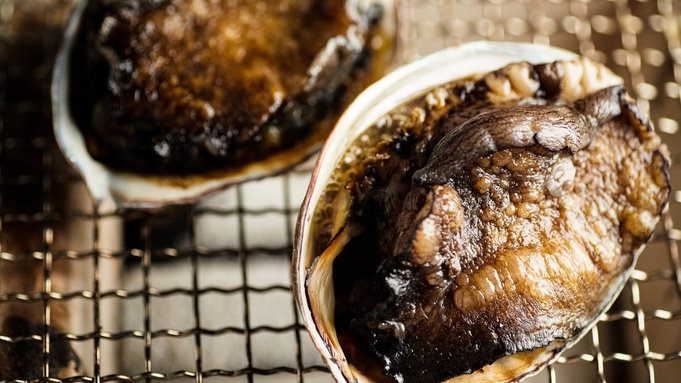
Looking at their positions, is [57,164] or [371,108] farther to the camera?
[57,164]

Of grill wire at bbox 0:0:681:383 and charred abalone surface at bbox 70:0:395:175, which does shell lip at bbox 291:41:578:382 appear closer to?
charred abalone surface at bbox 70:0:395:175

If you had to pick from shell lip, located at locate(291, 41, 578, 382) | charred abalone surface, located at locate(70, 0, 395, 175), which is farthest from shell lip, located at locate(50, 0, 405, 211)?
shell lip, located at locate(291, 41, 578, 382)

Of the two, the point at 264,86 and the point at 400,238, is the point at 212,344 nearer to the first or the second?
the point at 264,86

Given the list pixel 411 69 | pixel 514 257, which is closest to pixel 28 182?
pixel 411 69

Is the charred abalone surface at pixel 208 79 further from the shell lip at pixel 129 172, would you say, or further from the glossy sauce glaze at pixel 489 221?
the glossy sauce glaze at pixel 489 221

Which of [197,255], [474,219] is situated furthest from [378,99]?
[197,255]

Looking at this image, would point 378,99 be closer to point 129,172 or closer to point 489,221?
point 489,221
